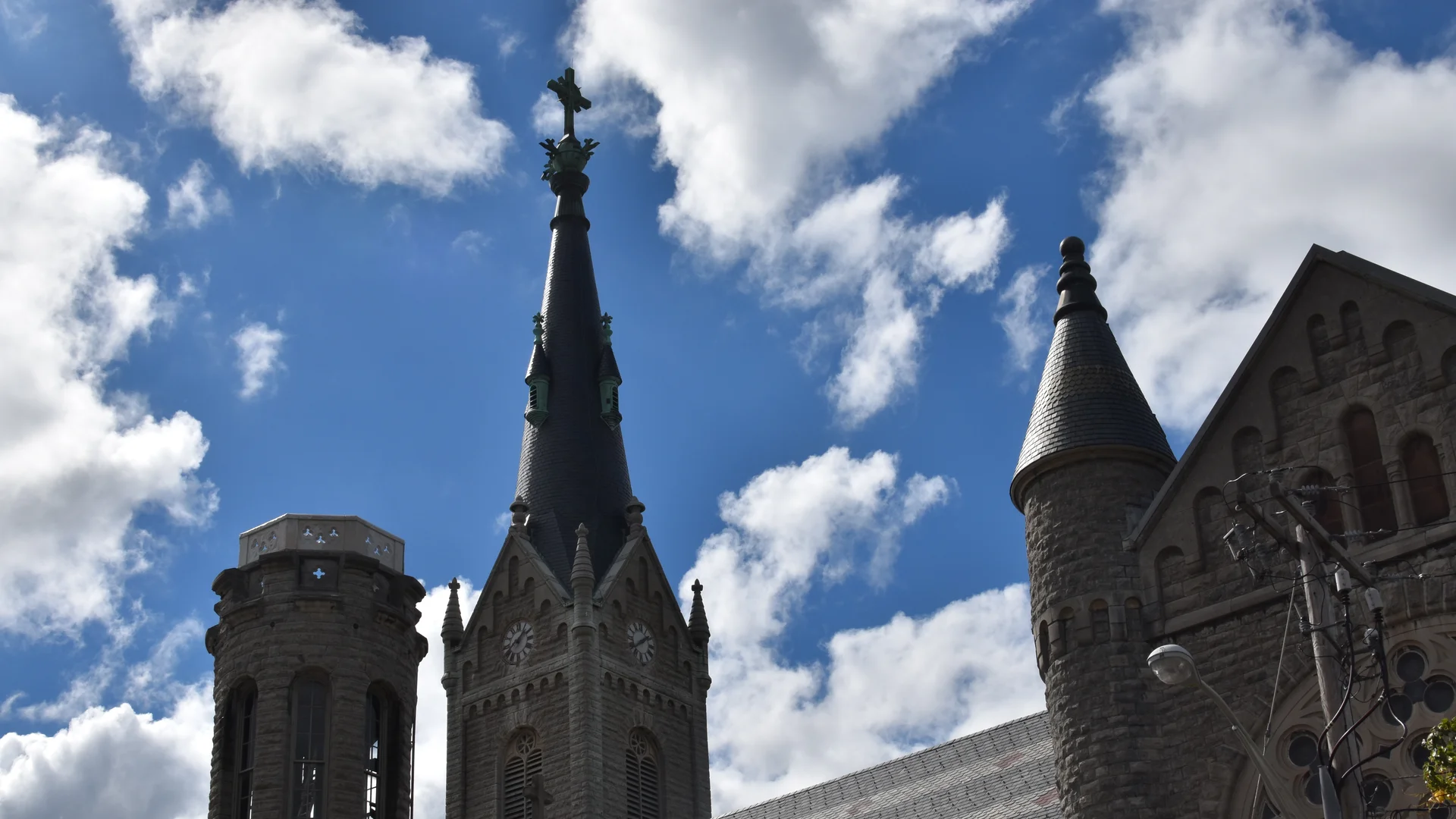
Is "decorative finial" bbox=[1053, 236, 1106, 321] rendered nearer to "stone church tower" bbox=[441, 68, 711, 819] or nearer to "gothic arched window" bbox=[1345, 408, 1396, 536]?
"gothic arched window" bbox=[1345, 408, 1396, 536]

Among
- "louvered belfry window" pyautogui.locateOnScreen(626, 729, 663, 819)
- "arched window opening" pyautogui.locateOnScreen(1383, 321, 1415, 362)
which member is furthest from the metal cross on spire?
"arched window opening" pyautogui.locateOnScreen(1383, 321, 1415, 362)

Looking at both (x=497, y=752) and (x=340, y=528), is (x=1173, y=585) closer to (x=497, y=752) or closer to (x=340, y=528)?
(x=340, y=528)

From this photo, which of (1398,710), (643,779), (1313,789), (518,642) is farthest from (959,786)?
(1313,789)

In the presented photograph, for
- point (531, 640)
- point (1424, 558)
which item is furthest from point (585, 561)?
point (1424, 558)

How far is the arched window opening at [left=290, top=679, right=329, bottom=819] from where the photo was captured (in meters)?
34.4

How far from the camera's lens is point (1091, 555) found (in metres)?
24.7

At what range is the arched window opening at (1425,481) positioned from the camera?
2177 centimetres

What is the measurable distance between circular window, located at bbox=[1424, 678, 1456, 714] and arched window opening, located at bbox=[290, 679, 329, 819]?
20.5 m

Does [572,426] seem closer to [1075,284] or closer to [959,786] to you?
[959,786]

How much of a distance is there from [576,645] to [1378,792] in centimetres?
2920

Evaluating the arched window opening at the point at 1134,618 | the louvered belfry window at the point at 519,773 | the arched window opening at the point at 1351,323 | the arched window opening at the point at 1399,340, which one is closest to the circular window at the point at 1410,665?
the arched window opening at the point at 1134,618

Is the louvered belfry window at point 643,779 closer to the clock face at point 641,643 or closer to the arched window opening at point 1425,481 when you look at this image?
the clock face at point 641,643

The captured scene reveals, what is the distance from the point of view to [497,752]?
48.5m

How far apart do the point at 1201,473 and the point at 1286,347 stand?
195 centimetres
